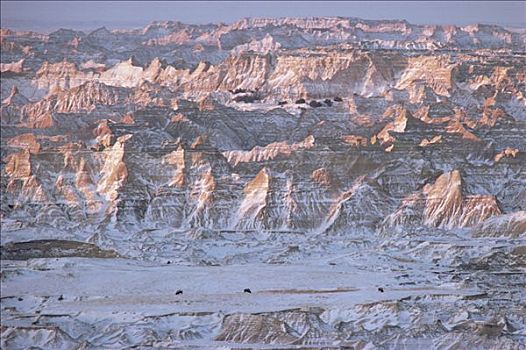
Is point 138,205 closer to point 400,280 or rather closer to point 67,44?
point 400,280

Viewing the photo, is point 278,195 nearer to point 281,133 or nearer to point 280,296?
point 280,296

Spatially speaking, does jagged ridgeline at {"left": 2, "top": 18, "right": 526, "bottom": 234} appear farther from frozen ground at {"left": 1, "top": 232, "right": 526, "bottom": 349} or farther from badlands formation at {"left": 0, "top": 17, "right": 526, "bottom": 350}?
frozen ground at {"left": 1, "top": 232, "right": 526, "bottom": 349}

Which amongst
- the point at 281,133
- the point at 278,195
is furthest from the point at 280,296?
the point at 281,133

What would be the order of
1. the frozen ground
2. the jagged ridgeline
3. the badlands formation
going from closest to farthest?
1. the frozen ground
2. the badlands formation
3. the jagged ridgeline

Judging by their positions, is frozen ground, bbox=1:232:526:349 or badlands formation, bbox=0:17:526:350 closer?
frozen ground, bbox=1:232:526:349

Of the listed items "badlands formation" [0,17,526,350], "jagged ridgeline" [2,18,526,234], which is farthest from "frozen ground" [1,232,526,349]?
"jagged ridgeline" [2,18,526,234]

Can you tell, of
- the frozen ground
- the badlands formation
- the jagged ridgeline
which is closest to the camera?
the frozen ground

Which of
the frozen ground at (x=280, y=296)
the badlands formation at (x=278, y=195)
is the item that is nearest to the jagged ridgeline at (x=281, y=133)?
the badlands formation at (x=278, y=195)

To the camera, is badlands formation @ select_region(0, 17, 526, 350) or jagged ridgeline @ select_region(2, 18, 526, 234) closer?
badlands formation @ select_region(0, 17, 526, 350)
